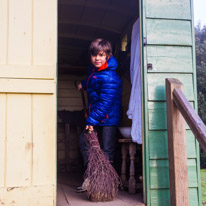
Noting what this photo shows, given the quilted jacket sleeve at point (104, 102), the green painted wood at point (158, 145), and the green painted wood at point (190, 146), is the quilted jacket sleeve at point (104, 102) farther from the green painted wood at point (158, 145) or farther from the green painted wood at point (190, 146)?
the green painted wood at point (190, 146)

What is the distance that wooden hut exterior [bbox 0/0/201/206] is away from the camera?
2750mm

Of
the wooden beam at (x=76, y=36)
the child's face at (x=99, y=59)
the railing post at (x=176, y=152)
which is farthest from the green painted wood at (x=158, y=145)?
the wooden beam at (x=76, y=36)

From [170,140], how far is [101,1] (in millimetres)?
2367

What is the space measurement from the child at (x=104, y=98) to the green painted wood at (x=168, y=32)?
2.47 feet

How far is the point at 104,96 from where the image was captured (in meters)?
3.60

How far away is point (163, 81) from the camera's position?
3176 mm
